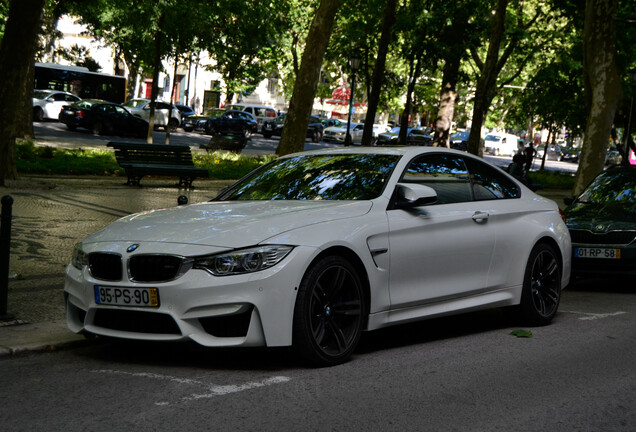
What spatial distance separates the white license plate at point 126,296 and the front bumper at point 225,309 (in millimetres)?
30

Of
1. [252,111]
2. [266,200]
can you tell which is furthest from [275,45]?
[266,200]

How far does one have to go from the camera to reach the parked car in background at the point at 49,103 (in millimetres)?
48594

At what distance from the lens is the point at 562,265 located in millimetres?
8977

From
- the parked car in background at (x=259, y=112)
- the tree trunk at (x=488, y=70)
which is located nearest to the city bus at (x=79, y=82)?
the parked car in background at (x=259, y=112)

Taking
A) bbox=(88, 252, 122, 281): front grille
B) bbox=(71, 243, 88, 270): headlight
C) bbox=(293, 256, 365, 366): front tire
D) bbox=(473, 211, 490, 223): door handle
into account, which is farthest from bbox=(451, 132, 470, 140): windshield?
bbox=(88, 252, 122, 281): front grille

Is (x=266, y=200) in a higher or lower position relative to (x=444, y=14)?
lower

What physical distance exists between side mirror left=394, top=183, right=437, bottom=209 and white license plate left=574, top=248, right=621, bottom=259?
17.0 feet

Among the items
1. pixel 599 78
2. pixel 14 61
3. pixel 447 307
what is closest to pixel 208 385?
pixel 447 307

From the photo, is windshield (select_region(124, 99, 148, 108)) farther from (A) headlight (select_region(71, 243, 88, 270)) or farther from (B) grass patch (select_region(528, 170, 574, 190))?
(A) headlight (select_region(71, 243, 88, 270))

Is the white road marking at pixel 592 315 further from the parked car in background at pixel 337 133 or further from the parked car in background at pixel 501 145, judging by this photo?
the parked car in background at pixel 501 145

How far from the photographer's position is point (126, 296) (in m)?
6.23

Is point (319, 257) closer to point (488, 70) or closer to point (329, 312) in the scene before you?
point (329, 312)

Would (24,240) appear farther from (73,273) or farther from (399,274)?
(399,274)

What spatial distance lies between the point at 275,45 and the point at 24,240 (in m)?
43.7
